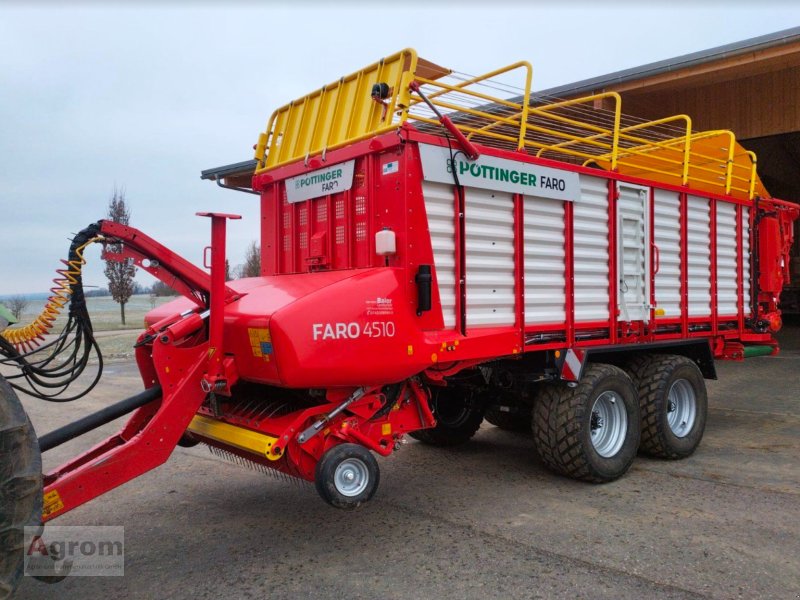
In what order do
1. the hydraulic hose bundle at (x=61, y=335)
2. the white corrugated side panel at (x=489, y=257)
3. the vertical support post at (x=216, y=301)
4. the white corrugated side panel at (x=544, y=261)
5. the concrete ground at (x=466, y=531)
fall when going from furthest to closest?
the white corrugated side panel at (x=544, y=261), the white corrugated side panel at (x=489, y=257), the vertical support post at (x=216, y=301), the concrete ground at (x=466, y=531), the hydraulic hose bundle at (x=61, y=335)

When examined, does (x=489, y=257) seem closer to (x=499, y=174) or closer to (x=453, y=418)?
(x=499, y=174)

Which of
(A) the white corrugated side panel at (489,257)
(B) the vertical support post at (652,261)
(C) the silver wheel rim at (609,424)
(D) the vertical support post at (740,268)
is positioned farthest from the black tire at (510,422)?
(D) the vertical support post at (740,268)

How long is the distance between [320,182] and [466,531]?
8.98 ft

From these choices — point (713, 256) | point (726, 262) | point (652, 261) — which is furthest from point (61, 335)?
point (726, 262)

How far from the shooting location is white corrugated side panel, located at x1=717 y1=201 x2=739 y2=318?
6.73 metres

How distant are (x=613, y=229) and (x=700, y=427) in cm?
232

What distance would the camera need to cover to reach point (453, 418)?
21.0ft

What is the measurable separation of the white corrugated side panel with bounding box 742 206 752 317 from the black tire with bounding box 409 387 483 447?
3371 mm

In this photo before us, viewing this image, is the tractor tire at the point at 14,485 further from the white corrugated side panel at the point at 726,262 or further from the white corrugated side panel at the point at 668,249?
the white corrugated side panel at the point at 726,262

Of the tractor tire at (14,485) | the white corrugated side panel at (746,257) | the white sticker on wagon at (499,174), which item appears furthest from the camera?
the white corrugated side panel at (746,257)

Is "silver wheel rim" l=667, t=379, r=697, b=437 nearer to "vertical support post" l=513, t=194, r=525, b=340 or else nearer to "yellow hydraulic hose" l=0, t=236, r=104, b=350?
"vertical support post" l=513, t=194, r=525, b=340

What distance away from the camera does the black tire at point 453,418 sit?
6.14 meters

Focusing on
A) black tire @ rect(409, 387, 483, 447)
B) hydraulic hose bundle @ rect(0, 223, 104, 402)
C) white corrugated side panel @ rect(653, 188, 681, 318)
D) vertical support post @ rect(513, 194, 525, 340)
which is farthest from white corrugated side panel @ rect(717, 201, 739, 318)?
hydraulic hose bundle @ rect(0, 223, 104, 402)

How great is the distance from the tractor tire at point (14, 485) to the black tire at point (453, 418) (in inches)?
152
